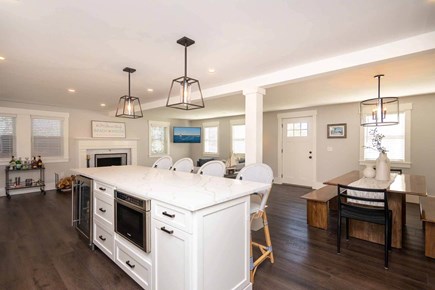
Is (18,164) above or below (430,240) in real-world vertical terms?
above

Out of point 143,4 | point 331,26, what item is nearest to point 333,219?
point 331,26

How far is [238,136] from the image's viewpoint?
318 inches

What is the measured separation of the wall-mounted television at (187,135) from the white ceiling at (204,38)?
4.84m

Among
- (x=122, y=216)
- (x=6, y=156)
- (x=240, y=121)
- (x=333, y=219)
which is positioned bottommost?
(x=333, y=219)

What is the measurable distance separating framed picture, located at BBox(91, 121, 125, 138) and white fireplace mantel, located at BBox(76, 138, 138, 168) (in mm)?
170

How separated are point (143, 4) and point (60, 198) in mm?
5146

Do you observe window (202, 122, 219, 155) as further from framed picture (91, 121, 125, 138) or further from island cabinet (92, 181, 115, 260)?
island cabinet (92, 181, 115, 260)

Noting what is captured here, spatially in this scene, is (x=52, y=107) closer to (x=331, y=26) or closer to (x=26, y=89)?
(x=26, y=89)

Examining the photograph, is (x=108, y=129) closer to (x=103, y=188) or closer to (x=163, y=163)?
(x=163, y=163)

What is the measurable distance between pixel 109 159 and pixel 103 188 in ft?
16.9

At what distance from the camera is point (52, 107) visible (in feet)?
19.9

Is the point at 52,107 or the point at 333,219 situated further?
the point at 52,107

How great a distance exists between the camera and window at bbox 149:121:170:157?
824 centimetres

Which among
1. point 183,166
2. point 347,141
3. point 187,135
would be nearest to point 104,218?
point 183,166
